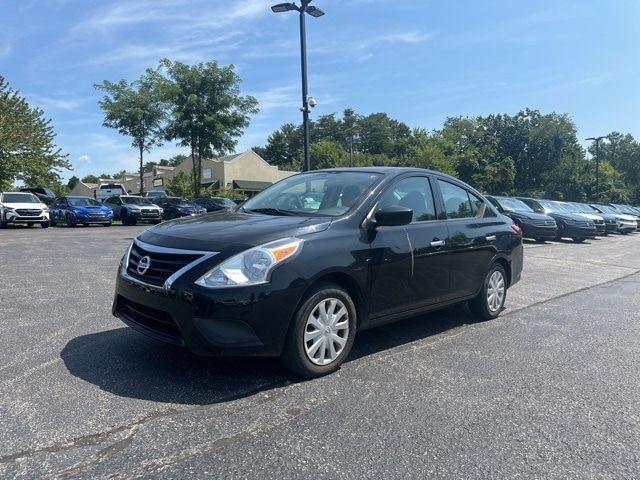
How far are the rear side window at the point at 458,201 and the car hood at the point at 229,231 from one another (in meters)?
1.75

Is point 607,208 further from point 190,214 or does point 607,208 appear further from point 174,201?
point 174,201

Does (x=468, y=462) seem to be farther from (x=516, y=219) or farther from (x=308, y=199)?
(x=516, y=219)

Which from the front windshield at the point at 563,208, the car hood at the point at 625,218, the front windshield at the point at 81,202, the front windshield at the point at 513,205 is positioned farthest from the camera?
the car hood at the point at 625,218

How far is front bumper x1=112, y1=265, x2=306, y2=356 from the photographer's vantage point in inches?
141

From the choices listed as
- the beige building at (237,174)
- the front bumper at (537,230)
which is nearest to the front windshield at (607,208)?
the front bumper at (537,230)

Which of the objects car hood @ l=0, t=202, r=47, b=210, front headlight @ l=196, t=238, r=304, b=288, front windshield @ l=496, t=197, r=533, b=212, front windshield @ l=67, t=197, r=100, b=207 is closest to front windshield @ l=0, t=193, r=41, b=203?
car hood @ l=0, t=202, r=47, b=210

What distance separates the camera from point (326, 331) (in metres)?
4.05

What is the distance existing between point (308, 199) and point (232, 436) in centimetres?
239

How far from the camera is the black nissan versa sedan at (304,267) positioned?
3633 mm

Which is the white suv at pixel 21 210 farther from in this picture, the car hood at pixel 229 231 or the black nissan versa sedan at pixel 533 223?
the car hood at pixel 229 231

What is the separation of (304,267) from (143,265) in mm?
1227

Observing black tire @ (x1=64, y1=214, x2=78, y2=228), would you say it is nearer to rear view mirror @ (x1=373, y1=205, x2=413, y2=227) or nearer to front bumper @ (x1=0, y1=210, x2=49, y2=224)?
front bumper @ (x1=0, y1=210, x2=49, y2=224)

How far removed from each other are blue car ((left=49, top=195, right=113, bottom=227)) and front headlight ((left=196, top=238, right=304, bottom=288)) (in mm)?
22991

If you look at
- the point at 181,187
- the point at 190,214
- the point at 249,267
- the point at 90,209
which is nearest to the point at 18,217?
the point at 90,209
